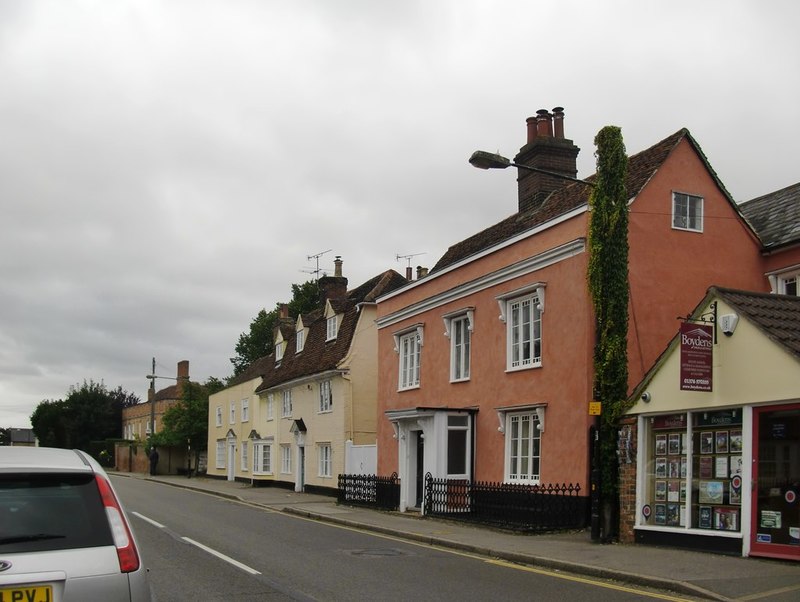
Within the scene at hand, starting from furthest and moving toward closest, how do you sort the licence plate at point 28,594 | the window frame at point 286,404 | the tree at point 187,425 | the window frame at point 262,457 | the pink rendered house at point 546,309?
the tree at point 187,425 < the window frame at point 262,457 < the window frame at point 286,404 < the pink rendered house at point 546,309 < the licence plate at point 28,594

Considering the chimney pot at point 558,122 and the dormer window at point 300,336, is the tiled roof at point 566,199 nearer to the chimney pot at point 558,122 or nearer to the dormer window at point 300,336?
the chimney pot at point 558,122

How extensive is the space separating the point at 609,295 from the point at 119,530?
12.0 metres

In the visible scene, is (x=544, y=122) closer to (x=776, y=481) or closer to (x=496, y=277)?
(x=496, y=277)

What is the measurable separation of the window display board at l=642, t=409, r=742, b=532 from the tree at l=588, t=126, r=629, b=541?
0.69 m

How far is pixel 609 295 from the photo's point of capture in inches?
611

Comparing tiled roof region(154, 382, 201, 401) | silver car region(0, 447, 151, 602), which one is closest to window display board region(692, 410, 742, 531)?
silver car region(0, 447, 151, 602)

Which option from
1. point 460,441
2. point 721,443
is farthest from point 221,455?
point 721,443

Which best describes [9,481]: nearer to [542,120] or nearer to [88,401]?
[542,120]

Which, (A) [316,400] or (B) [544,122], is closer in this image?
(B) [544,122]

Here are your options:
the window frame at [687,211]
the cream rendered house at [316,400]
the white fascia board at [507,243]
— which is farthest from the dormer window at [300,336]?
the window frame at [687,211]

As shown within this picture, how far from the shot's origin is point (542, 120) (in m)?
24.0

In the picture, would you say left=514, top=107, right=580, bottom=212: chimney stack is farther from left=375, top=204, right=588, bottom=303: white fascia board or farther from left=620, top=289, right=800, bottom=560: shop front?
left=620, top=289, right=800, bottom=560: shop front

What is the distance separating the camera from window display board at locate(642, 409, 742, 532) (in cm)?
1309

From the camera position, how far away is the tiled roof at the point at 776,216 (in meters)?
19.3
